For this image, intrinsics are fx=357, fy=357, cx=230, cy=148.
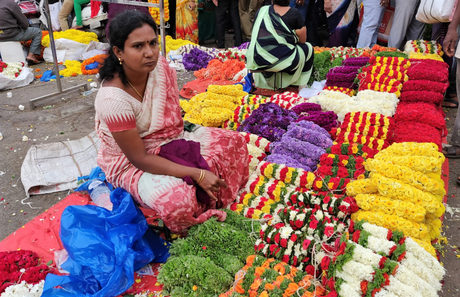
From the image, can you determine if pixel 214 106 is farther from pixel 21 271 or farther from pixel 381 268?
pixel 381 268

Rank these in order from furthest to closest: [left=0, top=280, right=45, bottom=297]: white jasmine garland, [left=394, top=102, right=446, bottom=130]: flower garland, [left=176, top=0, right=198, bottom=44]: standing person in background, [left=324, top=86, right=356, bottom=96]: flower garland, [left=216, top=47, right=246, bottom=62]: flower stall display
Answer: [left=176, top=0, right=198, bottom=44]: standing person in background → [left=216, top=47, right=246, bottom=62]: flower stall display → [left=324, top=86, right=356, bottom=96]: flower garland → [left=394, top=102, right=446, bottom=130]: flower garland → [left=0, top=280, right=45, bottom=297]: white jasmine garland

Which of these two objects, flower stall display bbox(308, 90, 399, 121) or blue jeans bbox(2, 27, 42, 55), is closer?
flower stall display bbox(308, 90, 399, 121)

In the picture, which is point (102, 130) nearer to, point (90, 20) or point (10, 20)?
point (10, 20)

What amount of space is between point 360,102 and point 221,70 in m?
2.72

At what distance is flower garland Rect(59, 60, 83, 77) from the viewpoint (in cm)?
670

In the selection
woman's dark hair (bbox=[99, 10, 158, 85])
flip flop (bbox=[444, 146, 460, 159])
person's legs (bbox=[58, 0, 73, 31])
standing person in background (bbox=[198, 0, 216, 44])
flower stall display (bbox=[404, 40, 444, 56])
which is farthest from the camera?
person's legs (bbox=[58, 0, 73, 31])

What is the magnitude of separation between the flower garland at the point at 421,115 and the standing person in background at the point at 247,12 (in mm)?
5209

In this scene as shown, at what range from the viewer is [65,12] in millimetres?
9133

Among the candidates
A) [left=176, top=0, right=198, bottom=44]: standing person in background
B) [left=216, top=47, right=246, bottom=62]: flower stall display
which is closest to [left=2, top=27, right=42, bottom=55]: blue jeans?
[left=176, top=0, right=198, bottom=44]: standing person in background

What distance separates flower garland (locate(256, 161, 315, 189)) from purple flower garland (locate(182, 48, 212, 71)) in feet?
13.3

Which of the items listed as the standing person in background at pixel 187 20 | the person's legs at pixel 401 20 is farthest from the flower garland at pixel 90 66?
the person's legs at pixel 401 20

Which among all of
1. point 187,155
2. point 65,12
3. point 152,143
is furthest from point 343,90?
point 65,12

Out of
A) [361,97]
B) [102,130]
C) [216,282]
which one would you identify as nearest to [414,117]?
[361,97]

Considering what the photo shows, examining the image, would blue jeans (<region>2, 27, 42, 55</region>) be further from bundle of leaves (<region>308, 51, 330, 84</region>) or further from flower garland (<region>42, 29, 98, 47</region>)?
bundle of leaves (<region>308, 51, 330, 84</region>)
